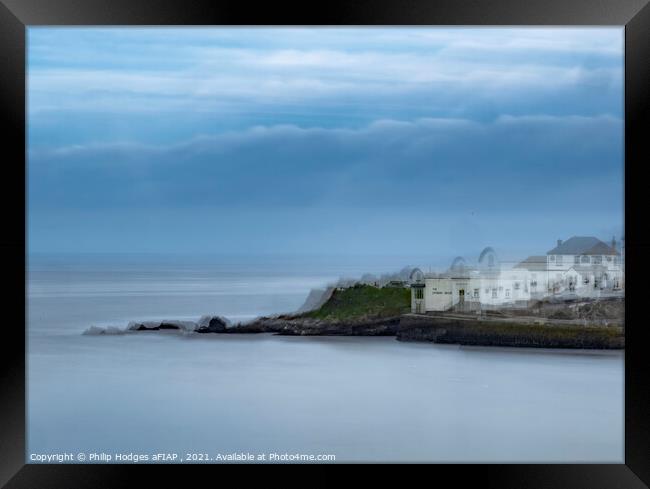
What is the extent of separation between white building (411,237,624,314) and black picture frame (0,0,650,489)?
23.4 inches

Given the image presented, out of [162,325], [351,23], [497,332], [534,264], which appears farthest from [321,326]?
[351,23]

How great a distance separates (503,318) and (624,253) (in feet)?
2.88

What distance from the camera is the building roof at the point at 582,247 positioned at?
286 cm

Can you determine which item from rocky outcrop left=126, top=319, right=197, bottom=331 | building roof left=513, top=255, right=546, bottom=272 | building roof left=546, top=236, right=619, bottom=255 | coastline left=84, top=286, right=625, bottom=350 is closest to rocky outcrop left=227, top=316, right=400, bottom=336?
coastline left=84, top=286, right=625, bottom=350

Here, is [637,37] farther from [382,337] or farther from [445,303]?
[382,337]

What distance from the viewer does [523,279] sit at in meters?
3.02

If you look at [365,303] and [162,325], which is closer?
[162,325]

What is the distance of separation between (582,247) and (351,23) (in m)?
1.48

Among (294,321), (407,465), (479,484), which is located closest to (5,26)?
(294,321)

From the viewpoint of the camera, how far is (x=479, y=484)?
90.7 inches

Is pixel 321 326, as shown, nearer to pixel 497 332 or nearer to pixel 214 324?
pixel 214 324

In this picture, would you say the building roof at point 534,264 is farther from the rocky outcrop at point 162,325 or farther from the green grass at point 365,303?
the rocky outcrop at point 162,325

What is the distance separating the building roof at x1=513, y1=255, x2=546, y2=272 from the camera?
2.97 m

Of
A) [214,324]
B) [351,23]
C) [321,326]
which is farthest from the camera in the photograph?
[321,326]
